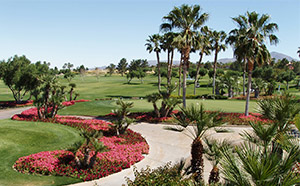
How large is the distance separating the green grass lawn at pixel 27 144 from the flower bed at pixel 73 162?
1.38 ft

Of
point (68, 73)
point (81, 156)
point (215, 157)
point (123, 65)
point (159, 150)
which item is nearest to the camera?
point (215, 157)

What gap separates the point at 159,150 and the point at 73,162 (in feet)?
18.4

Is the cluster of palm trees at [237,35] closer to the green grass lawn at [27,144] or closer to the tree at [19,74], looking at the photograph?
the green grass lawn at [27,144]

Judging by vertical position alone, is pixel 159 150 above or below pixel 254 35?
below

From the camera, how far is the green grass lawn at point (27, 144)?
11.2 meters

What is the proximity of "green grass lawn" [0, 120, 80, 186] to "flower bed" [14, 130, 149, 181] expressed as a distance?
42 centimetres

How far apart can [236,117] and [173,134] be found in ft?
25.2

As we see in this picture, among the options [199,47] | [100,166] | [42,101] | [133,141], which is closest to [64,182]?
[100,166]

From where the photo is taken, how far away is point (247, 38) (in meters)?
21.6

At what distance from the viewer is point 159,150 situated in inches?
629

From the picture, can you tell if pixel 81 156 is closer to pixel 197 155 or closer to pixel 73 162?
pixel 73 162

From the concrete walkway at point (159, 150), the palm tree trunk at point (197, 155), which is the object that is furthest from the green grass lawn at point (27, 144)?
the palm tree trunk at point (197, 155)

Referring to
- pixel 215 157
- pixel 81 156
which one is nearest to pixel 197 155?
pixel 215 157

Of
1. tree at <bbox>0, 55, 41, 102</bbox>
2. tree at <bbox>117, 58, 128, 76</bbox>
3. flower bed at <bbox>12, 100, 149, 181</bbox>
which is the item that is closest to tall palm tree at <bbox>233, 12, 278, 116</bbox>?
flower bed at <bbox>12, 100, 149, 181</bbox>
